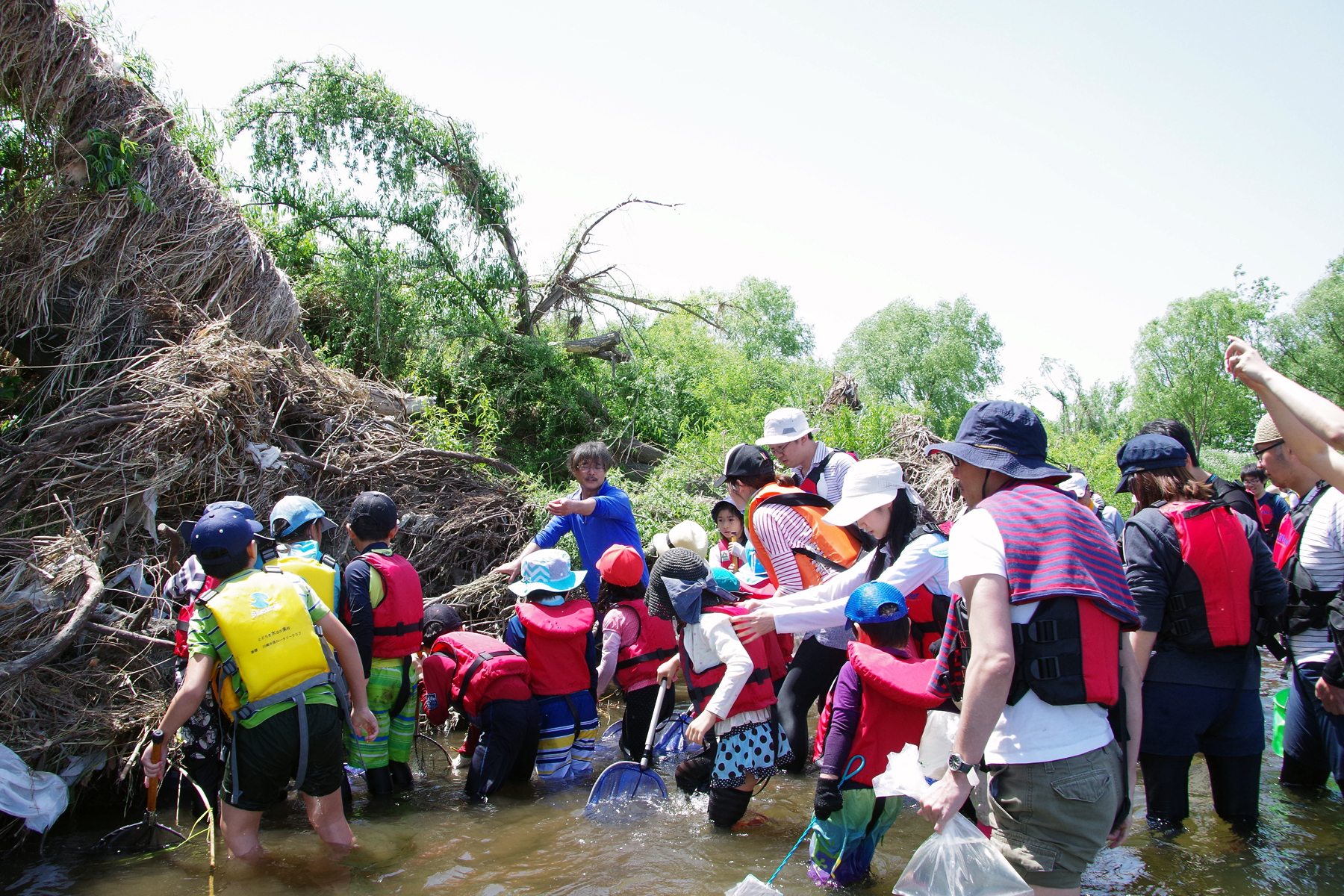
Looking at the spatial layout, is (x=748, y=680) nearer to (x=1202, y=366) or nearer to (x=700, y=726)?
(x=700, y=726)

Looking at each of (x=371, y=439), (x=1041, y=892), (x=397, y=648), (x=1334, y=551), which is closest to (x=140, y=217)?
(x=371, y=439)

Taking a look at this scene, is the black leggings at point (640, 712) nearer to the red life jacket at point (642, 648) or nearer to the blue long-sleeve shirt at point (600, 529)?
the red life jacket at point (642, 648)

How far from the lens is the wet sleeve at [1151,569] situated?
350 cm

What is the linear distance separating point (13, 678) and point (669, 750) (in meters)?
3.63

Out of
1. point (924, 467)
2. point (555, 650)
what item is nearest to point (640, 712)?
point (555, 650)

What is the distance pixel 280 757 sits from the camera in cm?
351

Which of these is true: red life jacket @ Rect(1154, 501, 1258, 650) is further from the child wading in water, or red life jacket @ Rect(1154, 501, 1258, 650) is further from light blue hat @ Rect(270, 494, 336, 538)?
light blue hat @ Rect(270, 494, 336, 538)

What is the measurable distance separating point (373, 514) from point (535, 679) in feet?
4.42

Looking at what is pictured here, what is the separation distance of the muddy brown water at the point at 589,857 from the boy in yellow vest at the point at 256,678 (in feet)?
1.34

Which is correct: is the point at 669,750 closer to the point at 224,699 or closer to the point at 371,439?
the point at 224,699

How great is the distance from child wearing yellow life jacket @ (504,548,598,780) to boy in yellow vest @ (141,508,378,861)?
135 centimetres

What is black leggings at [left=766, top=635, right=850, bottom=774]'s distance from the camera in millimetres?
4160

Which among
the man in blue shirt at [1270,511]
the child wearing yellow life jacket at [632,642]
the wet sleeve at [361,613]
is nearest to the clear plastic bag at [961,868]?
the child wearing yellow life jacket at [632,642]

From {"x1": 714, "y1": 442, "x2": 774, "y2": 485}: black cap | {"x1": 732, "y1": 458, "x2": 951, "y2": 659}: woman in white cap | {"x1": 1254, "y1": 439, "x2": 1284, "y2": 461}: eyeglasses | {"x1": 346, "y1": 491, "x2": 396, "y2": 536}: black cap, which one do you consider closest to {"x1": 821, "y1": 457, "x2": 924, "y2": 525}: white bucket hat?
{"x1": 732, "y1": 458, "x2": 951, "y2": 659}: woman in white cap
